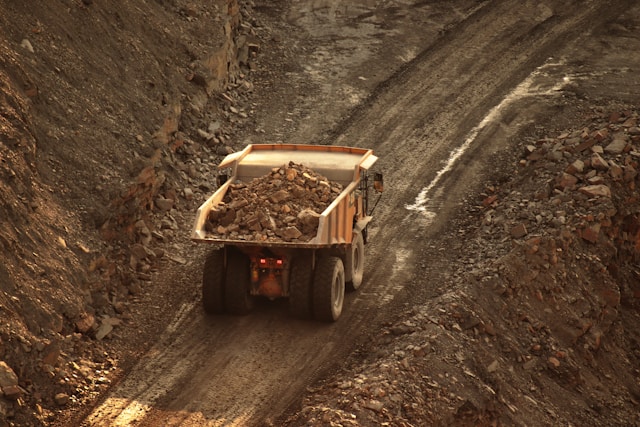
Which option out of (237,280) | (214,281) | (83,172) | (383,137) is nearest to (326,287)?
(237,280)

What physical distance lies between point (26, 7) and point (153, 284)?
7.09 meters

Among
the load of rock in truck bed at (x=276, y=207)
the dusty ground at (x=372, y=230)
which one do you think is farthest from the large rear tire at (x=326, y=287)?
the load of rock in truck bed at (x=276, y=207)

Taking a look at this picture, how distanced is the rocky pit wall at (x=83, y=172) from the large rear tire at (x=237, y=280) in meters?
2.05

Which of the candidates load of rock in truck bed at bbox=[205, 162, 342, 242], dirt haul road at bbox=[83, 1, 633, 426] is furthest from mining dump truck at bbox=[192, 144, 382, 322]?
dirt haul road at bbox=[83, 1, 633, 426]

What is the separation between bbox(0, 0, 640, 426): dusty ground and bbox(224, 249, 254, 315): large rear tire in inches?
18.0

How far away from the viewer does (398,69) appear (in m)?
29.9

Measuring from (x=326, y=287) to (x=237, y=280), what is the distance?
5.18 feet

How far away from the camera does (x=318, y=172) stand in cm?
2002

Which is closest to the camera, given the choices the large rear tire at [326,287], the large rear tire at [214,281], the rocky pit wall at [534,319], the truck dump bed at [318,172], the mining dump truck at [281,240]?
the rocky pit wall at [534,319]

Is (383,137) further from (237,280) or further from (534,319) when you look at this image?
(237,280)

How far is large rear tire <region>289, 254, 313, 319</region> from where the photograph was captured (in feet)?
60.8

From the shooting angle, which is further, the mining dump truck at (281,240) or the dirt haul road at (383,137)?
the mining dump truck at (281,240)

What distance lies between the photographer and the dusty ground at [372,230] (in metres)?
17.2

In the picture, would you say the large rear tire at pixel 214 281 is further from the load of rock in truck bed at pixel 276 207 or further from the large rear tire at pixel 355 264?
the large rear tire at pixel 355 264
